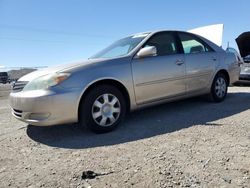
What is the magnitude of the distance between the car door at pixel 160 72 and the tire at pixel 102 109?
40 centimetres

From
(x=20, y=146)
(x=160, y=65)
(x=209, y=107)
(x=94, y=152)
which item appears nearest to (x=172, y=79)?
(x=160, y=65)

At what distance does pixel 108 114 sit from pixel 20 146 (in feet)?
4.21

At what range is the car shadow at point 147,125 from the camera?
4.23m

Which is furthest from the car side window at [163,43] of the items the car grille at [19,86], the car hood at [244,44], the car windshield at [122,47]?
the car hood at [244,44]

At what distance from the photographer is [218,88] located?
643 cm

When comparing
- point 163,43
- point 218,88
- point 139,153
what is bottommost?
point 139,153

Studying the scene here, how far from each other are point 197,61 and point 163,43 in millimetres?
797

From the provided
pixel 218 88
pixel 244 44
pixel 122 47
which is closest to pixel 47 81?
pixel 122 47

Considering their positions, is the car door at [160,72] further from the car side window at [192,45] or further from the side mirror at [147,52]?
the car side window at [192,45]

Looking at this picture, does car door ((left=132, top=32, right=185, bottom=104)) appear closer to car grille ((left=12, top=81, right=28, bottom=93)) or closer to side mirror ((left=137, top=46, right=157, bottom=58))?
side mirror ((left=137, top=46, right=157, bottom=58))

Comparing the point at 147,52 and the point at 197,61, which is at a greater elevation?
the point at 147,52

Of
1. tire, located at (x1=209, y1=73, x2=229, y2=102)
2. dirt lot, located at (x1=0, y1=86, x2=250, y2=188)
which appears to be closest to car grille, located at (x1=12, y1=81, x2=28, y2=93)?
dirt lot, located at (x1=0, y1=86, x2=250, y2=188)

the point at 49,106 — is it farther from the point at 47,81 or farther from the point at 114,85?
the point at 114,85

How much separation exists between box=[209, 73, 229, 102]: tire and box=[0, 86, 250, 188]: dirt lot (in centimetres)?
90
